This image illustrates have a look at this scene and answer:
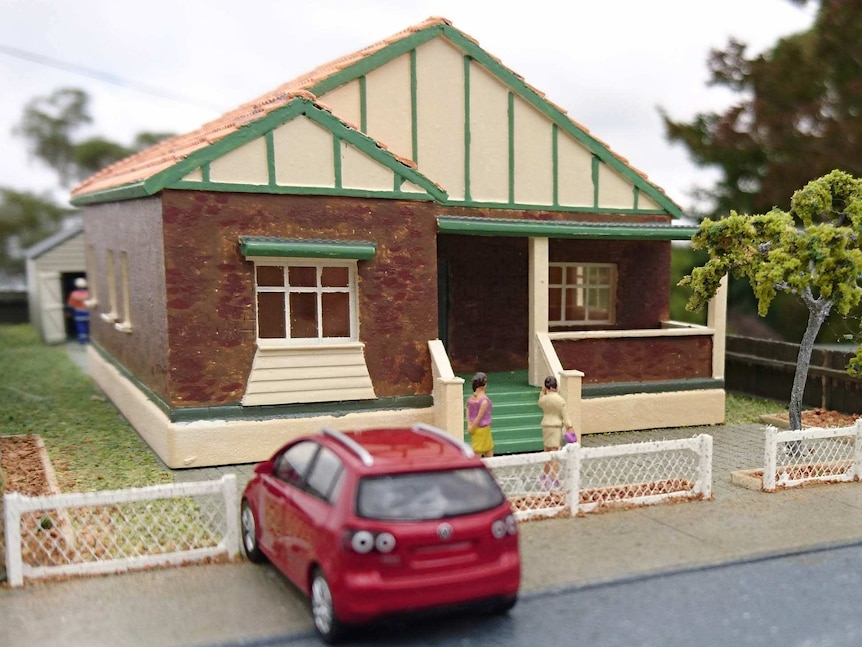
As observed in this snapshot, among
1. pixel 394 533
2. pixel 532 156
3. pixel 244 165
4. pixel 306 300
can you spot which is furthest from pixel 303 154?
pixel 394 533

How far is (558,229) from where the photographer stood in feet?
43.2

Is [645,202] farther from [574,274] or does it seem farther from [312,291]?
[312,291]

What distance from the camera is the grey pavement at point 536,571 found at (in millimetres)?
6305

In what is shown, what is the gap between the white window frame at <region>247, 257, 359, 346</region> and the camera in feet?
36.8

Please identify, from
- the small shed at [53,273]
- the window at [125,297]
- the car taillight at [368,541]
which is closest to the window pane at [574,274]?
the window at [125,297]

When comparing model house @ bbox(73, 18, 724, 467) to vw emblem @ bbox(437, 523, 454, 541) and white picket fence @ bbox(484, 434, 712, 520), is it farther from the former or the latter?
vw emblem @ bbox(437, 523, 454, 541)

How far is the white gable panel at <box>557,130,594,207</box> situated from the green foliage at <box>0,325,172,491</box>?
8.06 meters

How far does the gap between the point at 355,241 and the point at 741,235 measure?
527 cm

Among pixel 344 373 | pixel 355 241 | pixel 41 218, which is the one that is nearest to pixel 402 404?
pixel 344 373

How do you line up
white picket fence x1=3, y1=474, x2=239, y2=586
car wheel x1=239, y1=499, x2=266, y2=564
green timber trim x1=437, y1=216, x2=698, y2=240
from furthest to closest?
1. green timber trim x1=437, y1=216, x2=698, y2=240
2. car wheel x1=239, y1=499, x2=266, y2=564
3. white picket fence x1=3, y1=474, x2=239, y2=586

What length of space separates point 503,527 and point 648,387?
8235 millimetres

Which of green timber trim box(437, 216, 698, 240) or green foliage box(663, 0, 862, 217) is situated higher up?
green foliage box(663, 0, 862, 217)

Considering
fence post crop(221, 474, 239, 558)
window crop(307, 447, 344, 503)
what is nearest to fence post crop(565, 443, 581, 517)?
window crop(307, 447, 344, 503)

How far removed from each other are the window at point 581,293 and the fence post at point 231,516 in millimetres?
8907
